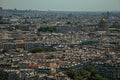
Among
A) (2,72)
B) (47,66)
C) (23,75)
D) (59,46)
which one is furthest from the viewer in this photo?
(59,46)

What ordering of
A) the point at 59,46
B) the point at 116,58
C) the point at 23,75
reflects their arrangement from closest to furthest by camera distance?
the point at 23,75 < the point at 116,58 < the point at 59,46

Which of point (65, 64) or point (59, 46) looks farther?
point (59, 46)

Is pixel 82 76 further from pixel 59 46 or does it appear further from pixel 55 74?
pixel 59 46

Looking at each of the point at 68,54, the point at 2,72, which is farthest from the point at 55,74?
the point at 68,54

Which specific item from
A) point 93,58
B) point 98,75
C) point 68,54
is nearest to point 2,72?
point 98,75

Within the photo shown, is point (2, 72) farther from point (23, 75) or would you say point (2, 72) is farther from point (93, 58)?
point (93, 58)

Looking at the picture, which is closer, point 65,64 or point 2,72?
point 2,72

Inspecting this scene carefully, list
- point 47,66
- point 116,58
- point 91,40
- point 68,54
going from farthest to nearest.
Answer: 1. point 91,40
2. point 68,54
3. point 116,58
4. point 47,66

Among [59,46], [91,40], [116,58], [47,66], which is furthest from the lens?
[91,40]
